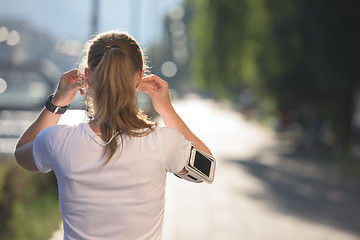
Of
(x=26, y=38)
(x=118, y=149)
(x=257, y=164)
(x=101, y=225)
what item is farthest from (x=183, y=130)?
(x=26, y=38)

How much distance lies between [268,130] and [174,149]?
29.5 m

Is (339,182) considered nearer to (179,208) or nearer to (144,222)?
(179,208)

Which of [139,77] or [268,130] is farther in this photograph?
[268,130]

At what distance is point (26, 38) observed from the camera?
25.8m

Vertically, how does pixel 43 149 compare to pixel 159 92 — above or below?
below

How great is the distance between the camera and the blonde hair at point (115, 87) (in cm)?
187

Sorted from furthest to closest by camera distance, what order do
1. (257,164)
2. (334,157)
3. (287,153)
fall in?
(287,153) → (334,157) → (257,164)

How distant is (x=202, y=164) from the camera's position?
2008 millimetres

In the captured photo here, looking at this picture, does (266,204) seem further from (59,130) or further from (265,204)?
(59,130)

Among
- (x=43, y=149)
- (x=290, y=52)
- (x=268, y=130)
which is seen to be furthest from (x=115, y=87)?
(x=268, y=130)

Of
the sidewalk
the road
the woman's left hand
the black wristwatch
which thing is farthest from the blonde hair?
the sidewalk

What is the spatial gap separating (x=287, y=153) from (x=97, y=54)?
1742 centimetres

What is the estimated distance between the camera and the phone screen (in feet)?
6.53

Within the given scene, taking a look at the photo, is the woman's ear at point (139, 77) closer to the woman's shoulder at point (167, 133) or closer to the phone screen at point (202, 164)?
the woman's shoulder at point (167, 133)
